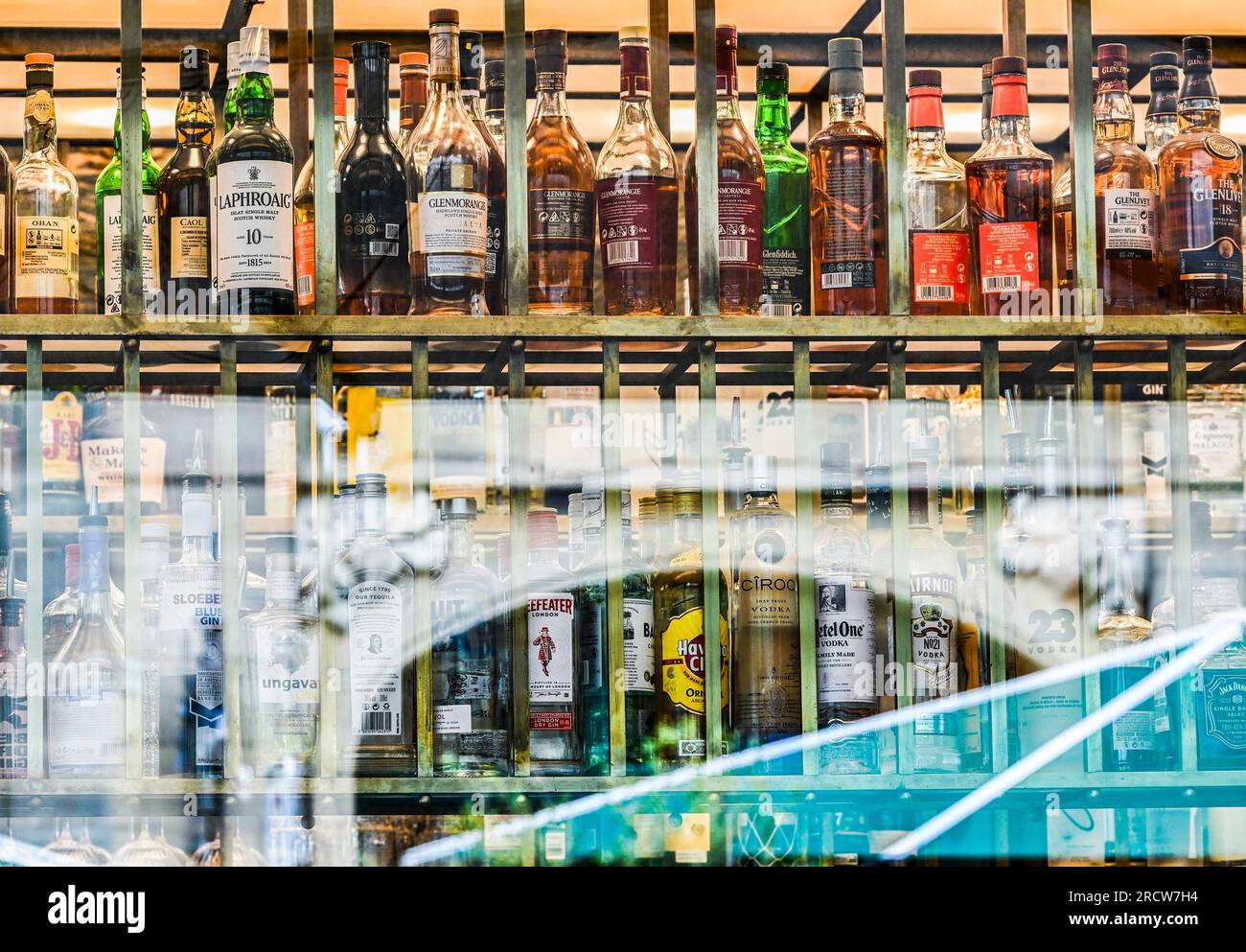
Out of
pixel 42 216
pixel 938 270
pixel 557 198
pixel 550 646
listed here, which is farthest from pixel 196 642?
pixel 938 270

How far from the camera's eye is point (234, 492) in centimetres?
146

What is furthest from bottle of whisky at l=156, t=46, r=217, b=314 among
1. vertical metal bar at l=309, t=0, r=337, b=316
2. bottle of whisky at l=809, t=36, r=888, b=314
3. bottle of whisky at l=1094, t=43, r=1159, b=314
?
bottle of whisky at l=1094, t=43, r=1159, b=314

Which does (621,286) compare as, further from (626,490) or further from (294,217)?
(294,217)

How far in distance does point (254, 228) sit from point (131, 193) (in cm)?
12

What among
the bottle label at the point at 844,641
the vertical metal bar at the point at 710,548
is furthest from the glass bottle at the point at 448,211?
the bottle label at the point at 844,641

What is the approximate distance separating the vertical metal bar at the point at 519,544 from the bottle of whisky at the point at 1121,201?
0.58 m

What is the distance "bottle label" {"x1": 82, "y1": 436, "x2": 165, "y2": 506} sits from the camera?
4.87 ft

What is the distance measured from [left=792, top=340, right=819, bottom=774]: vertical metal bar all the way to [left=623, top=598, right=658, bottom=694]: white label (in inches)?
5.6

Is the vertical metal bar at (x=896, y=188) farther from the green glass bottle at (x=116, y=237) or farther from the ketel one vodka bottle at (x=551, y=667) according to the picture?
the green glass bottle at (x=116, y=237)

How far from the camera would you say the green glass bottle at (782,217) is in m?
1.54

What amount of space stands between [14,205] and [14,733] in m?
0.50

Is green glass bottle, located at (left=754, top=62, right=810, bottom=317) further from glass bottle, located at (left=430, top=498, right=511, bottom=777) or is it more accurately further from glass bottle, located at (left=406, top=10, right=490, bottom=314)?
glass bottle, located at (left=430, top=498, right=511, bottom=777)

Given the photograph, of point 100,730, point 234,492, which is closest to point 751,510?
point 234,492
